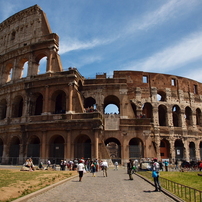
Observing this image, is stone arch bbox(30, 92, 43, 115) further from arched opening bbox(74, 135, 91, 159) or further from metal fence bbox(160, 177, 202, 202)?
metal fence bbox(160, 177, 202, 202)

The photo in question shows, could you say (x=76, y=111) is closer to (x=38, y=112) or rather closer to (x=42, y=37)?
(x=38, y=112)

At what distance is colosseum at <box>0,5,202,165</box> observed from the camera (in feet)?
84.1

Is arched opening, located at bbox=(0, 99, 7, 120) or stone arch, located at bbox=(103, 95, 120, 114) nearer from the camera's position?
stone arch, located at bbox=(103, 95, 120, 114)

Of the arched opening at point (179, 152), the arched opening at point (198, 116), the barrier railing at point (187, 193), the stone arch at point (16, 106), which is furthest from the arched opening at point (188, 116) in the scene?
the barrier railing at point (187, 193)

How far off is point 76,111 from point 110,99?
7.69 metres

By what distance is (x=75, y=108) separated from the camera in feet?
86.3

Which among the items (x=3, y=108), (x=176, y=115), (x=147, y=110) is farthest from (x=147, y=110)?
(x=3, y=108)

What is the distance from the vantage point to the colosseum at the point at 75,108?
25.6 metres

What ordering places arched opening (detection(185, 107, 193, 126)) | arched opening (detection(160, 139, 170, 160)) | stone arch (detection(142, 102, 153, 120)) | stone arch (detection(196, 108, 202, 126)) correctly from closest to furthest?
arched opening (detection(160, 139, 170, 160)) < stone arch (detection(142, 102, 153, 120)) < arched opening (detection(185, 107, 193, 126)) < stone arch (detection(196, 108, 202, 126))

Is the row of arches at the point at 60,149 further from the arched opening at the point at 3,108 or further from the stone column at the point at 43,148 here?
the arched opening at the point at 3,108

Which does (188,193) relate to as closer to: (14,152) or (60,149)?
(60,149)

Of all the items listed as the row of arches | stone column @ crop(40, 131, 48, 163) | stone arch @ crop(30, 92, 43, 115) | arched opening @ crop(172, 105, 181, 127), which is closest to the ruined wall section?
stone arch @ crop(30, 92, 43, 115)

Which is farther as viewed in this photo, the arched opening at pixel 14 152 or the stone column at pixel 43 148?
the arched opening at pixel 14 152

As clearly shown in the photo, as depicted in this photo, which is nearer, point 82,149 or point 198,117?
point 82,149
